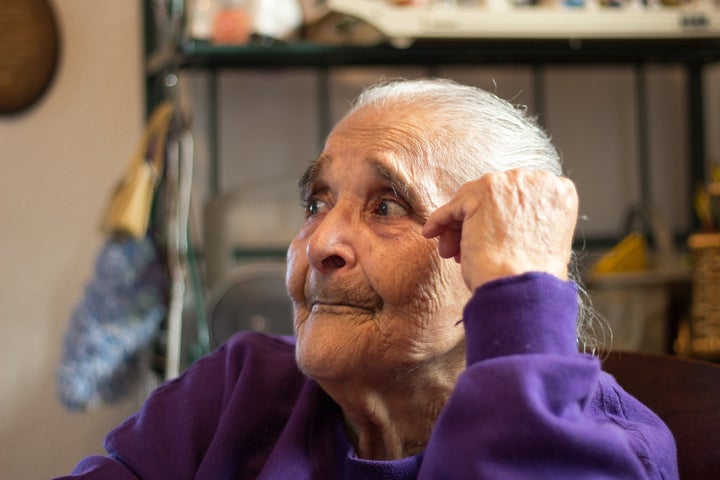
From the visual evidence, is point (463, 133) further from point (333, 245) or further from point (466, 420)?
point (466, 420)

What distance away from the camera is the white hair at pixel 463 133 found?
998 millimetres

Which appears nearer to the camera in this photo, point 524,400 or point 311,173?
point 524,400

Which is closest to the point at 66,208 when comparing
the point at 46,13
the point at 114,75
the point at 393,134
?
the point at 114,75

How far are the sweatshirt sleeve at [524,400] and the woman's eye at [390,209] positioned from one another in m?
0.21

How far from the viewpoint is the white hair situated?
1.00m

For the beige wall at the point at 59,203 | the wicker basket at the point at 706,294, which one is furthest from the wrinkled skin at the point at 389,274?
the beige wall at the point at 59,203

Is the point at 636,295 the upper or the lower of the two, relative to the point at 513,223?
lower

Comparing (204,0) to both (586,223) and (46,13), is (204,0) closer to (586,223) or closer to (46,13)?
(46,13)

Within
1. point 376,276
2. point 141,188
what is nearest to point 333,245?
point 376,276

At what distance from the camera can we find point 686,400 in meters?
1.11

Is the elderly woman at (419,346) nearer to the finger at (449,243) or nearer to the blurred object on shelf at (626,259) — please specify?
the finger at (449,243)

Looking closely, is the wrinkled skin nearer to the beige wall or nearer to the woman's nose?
the woman's nose

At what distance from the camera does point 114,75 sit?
2.34 meters

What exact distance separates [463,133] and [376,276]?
0.70 ft
